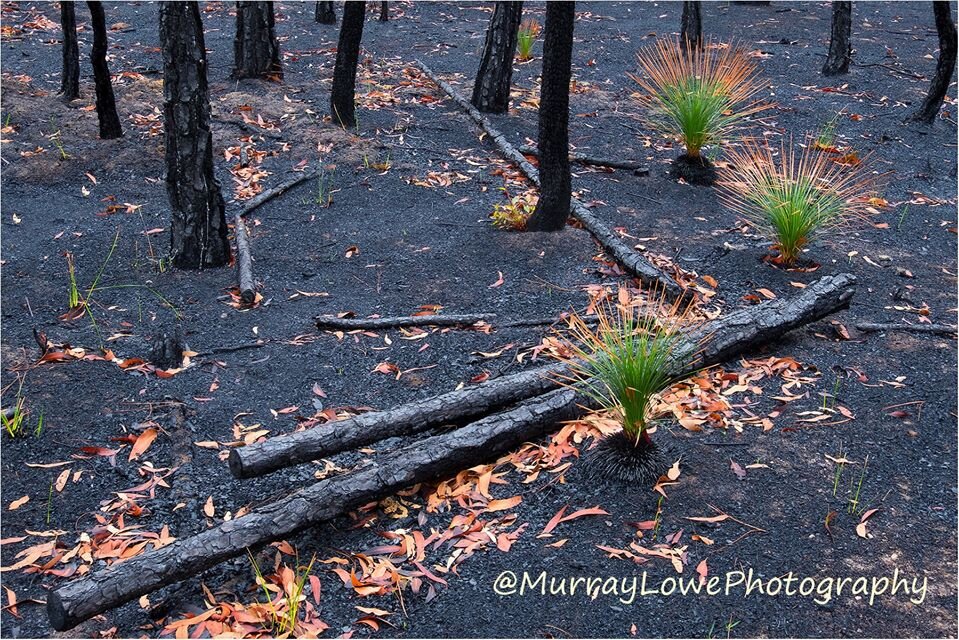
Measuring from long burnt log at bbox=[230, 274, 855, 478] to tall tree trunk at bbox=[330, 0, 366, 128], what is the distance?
4.90 meters

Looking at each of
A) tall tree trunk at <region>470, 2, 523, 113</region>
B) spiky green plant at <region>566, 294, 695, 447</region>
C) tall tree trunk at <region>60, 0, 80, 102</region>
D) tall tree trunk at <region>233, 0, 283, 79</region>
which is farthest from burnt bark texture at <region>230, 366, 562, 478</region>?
tall tree trunk at <region>233, 0, 283, 79</region>

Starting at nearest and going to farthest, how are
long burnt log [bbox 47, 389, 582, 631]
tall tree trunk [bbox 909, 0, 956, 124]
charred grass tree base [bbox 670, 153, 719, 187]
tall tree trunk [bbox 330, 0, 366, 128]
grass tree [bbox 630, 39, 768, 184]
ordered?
1. long burnt log [bbox 47, 389, 582, 631]
2. grass tree [bbox 630, 39, 768, 184]
3. charred grass tree base [bbox 670, 153, 719, 187]
4. tall tree trunk [bbox 330, 0, 366, 128]
5. tall tree trunk [bbox 909, 0, 956, 124]

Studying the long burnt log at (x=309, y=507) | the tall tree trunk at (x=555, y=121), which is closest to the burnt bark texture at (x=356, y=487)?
the long burnt log at (x=309, y=507)

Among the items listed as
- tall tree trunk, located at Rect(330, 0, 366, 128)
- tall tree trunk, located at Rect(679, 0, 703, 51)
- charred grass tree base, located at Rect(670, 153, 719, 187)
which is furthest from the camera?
tall tree trunk, located at Rect(679, 0, 703, 51)

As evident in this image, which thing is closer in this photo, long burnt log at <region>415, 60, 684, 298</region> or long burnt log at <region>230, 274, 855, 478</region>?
long burnt log at <region>230, 274, 855, 478</region>

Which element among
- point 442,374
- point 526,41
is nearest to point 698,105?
point 442,374

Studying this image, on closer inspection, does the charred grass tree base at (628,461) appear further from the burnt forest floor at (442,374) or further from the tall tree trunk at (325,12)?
the tall tree trunk at (325,12)

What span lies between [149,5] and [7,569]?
1193 cm

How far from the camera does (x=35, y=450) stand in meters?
3.72

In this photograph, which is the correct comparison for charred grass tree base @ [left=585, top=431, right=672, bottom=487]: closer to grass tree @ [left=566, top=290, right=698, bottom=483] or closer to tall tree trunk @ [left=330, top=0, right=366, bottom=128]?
grass tree @ [left=566, top=290, right=698, bottom=483]

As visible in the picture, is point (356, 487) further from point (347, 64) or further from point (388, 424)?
point (347, 64)

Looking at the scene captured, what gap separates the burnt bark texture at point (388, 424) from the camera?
318 cm

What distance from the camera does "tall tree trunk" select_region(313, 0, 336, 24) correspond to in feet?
39.8

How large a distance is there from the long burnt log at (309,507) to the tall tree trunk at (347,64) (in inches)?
202
